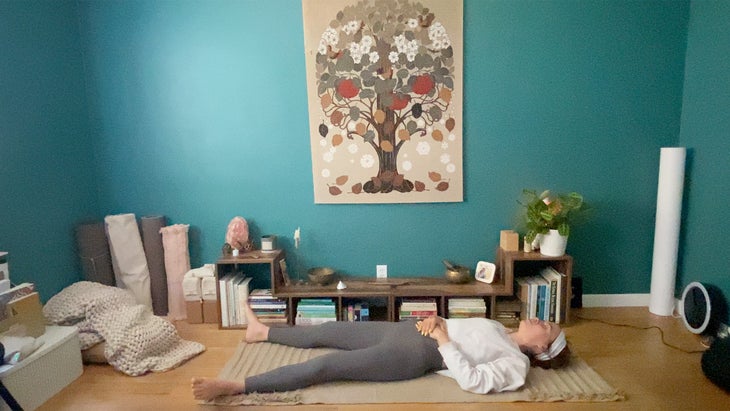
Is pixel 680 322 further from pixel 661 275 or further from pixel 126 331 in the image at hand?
pixel 126 331

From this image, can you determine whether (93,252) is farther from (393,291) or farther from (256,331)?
(393,291)

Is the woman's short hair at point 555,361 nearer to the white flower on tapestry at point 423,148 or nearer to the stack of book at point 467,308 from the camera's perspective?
the stack of book at point 467,308

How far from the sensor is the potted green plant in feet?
9.63

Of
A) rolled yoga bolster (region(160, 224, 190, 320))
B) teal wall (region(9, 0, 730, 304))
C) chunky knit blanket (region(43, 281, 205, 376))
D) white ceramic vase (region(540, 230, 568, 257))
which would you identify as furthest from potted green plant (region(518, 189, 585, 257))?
rolled yoga bolster (region(160, 224, 190, 320))

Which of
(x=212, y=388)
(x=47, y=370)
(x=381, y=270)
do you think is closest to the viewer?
(x=212, y=388)

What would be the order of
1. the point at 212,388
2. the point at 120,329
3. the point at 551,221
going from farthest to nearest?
the point at 551,221
the point at 120,329
the point at 212,388

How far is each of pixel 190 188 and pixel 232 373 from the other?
1432mm

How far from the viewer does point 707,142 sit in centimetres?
291

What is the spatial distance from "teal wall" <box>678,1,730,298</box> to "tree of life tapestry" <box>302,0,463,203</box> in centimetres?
150

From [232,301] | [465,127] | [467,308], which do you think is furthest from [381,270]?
[465,127]

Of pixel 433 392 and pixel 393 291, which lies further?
pixel 393 291

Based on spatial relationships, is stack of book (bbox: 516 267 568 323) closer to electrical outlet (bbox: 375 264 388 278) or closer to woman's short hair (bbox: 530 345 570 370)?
woman's short hair (bbox: 530 345 570 370)

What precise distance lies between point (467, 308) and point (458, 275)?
24 cm

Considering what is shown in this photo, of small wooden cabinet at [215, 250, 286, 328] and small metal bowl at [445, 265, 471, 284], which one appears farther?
small metal bowl at [445, 265, 471, 284]
